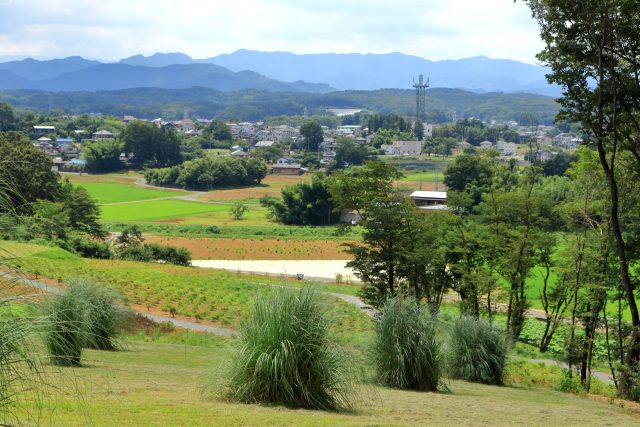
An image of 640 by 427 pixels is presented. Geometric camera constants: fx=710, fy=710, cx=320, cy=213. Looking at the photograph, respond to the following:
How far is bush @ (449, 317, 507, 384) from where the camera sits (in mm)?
14742

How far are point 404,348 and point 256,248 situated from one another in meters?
50.1

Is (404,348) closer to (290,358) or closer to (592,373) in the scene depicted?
(290,358)

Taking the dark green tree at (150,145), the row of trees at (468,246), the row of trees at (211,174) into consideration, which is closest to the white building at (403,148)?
the dark green tree at (150,145)

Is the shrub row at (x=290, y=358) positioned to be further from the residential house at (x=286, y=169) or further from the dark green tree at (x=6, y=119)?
the dark green tree at (x=6, y=119)

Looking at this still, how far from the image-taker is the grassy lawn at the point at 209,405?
6.88 meters

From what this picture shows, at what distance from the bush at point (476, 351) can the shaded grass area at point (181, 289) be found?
8682mm

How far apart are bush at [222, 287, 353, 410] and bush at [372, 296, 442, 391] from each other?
3.05 meters

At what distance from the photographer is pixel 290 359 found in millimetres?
8531

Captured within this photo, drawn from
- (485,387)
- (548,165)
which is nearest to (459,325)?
(485,387)

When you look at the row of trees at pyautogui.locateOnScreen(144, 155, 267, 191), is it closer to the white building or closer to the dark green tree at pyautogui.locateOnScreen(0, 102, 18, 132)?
the dark green tree at pyautogui.locateOnScreen(0, 102, 18, 132)

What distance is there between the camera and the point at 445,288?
32312mm

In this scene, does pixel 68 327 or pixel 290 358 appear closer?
pixel 290 358

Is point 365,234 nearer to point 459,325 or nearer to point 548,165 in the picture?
point 459,325

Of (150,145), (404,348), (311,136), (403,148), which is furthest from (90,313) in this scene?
(311,136)
